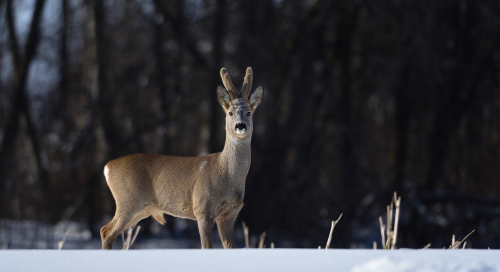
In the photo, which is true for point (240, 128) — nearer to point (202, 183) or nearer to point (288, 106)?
point (202, 183)

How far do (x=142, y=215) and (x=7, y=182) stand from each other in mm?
6573

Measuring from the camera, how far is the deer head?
3514 millimetres

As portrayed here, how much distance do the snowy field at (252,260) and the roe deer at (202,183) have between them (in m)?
1.61

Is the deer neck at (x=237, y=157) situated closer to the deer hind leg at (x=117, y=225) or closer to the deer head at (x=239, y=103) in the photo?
the deer head at (x=239, y=103)

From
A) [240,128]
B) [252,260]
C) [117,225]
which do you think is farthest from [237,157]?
Answer: [252,260]

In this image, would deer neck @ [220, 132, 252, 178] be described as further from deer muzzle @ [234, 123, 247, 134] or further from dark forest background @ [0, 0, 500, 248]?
dark forest background @ [0, 0, 500, 248]

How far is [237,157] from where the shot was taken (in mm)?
3668

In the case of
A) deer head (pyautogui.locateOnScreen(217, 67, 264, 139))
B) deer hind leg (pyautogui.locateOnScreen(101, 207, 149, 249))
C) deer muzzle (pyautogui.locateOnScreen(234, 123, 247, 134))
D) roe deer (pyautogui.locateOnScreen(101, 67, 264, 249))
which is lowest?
deer hind leg (pyautogui.locateOnScreen(101, 207, 149, 249))

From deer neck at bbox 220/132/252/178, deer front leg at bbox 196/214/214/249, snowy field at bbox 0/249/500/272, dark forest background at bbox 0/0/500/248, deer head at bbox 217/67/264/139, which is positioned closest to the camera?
snowy field at bbox 0/249/500/272

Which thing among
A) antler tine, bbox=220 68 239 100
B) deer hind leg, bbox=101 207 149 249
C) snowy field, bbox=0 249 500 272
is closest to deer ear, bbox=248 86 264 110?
antler tine, bbox=220 68 239 100

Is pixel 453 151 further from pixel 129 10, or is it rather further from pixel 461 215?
pixel 129 10

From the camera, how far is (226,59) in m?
10.3

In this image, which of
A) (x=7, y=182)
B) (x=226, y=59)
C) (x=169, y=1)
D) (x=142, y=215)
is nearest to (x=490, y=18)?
(x=226, y=59)

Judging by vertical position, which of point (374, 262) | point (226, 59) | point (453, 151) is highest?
point (226, 59)
